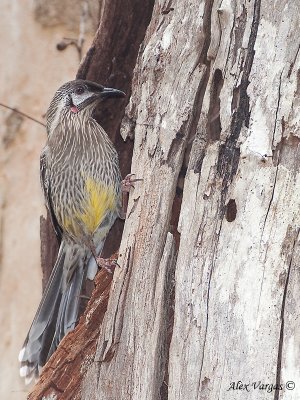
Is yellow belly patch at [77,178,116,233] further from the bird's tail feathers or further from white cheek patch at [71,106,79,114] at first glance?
white cheek patch at [71,106,79,114]

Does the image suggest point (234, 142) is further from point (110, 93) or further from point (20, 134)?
point (20, 134)

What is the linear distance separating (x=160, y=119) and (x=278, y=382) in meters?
1.49

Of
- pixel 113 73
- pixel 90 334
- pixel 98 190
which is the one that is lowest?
pixel 90 334

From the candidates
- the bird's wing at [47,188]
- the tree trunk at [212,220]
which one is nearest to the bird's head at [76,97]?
the bird's wing at [47,188]

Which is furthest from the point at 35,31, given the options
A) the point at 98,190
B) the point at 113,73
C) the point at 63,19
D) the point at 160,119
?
the point at 160,119

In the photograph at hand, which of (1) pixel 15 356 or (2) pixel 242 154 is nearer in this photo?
(2) pixel 242 154

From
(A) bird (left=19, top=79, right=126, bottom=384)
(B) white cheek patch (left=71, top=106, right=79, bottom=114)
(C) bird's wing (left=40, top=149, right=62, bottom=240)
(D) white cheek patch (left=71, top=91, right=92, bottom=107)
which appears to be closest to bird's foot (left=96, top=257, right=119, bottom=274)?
(A) bird (left=19, top=79, right=126, bottom=384)

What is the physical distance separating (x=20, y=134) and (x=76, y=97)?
702mm

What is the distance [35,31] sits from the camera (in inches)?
236

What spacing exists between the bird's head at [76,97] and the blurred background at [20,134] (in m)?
0.35

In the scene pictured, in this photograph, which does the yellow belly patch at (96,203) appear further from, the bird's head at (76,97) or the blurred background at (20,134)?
the blurred background at (20,134)

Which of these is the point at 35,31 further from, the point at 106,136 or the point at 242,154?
the point at 242,154

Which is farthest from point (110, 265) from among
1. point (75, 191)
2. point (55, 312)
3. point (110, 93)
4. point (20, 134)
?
point (20, 134)

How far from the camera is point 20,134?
6035 millimetres
